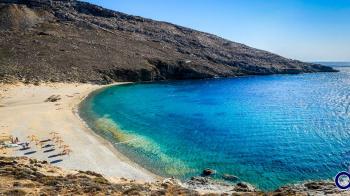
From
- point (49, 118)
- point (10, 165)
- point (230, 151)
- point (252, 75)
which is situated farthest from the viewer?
point (252, 75)

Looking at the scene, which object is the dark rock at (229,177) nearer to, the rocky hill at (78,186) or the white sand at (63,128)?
the rocky hill at (78,186)

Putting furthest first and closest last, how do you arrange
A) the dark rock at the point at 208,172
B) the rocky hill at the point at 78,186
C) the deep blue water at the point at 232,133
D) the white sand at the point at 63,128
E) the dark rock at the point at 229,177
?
the deep blue water at the point at 232,133 → the white sand at the point at 63,128 → the dark rock at the point at 208,172 → the dark rock at the point at 229,177 → the rocky hill at the point at 78,186

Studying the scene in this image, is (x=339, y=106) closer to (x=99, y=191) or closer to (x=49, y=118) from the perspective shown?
(x=49, y=118)

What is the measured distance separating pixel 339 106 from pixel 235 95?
1035 inches

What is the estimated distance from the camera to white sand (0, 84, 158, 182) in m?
34.4

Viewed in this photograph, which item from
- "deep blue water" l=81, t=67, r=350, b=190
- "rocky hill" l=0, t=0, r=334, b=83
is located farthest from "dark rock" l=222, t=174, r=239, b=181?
"rocky hill" l=0, t=0, r=334, b=83

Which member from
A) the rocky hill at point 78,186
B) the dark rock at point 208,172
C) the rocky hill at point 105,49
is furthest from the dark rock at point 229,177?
the rocky hill at point 105,49

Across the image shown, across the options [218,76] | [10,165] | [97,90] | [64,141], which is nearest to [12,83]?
[97,90]

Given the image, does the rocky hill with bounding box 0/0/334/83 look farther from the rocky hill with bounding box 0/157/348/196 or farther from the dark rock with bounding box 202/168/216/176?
the dark rock with bounding box 202/168/216/176

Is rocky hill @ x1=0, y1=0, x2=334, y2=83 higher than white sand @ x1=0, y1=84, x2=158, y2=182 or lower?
higher

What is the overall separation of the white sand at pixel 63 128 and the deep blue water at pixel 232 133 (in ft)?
7.85

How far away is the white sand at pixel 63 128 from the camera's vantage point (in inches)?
1355

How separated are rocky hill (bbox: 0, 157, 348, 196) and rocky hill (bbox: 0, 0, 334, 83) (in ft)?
220

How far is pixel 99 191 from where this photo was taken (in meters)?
24.3
